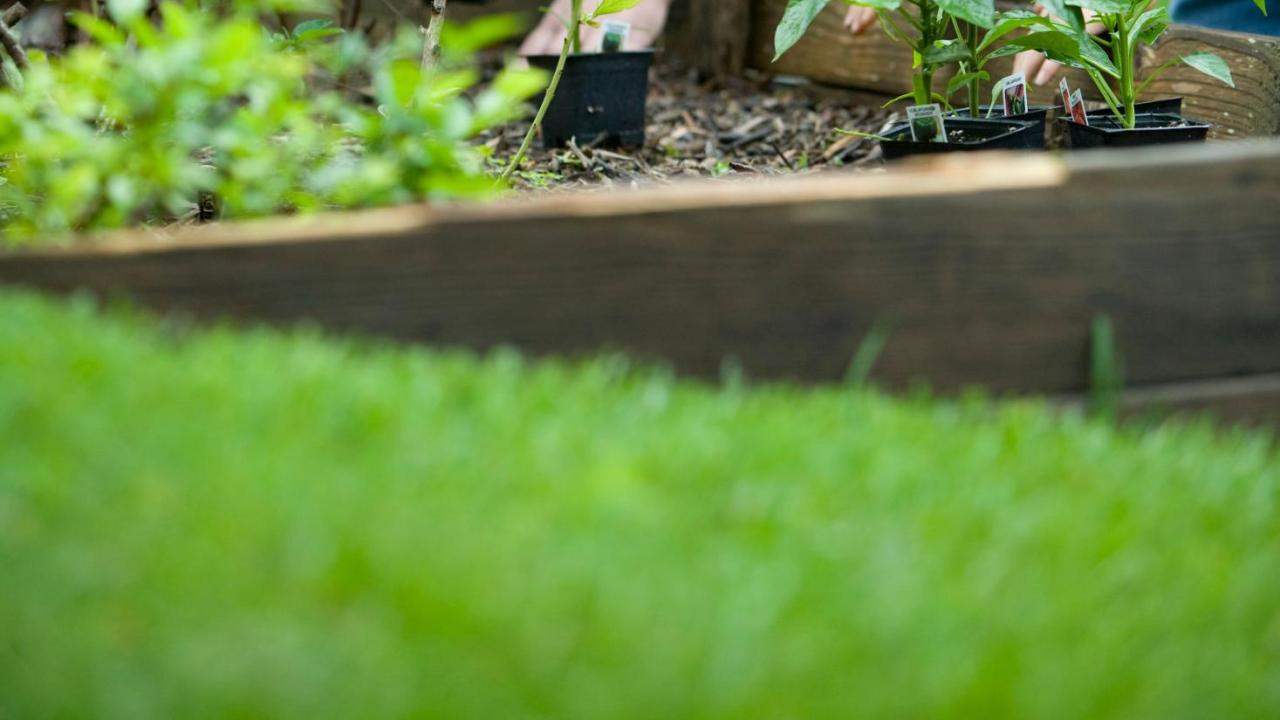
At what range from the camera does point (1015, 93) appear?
3705 mm

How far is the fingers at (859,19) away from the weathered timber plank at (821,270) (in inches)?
121

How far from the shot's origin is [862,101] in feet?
18.7

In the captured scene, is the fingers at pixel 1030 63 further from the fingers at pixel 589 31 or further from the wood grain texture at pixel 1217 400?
the wood grain texture at pixel 1217 400

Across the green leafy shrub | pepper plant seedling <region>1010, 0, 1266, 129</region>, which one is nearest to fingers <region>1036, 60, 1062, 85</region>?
pepper plant seedling <region>1010, 0, 1266, 129</region>

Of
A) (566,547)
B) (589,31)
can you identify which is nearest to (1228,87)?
(589,31)

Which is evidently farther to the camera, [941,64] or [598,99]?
[598,99]

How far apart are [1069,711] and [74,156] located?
155 cm

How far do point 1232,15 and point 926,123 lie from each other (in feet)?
5.72

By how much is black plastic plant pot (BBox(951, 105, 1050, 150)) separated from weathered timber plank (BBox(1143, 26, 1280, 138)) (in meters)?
0.42

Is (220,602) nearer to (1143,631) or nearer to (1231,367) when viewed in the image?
(1143,631)

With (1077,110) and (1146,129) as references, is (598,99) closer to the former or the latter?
(1077,110)

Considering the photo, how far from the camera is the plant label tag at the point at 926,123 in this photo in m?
3.36

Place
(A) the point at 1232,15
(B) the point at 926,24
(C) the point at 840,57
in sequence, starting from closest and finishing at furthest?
(B) the point at 926,24, (A) the point at 1232,15, (C) the point at 840,57

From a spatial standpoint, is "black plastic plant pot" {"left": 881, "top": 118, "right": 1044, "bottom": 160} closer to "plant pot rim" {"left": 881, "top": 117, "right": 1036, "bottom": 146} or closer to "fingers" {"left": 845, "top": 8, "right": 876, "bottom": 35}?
"plant pot rim" {"left": 881, "top": 117, "right": 1036, "bottom": 146}
